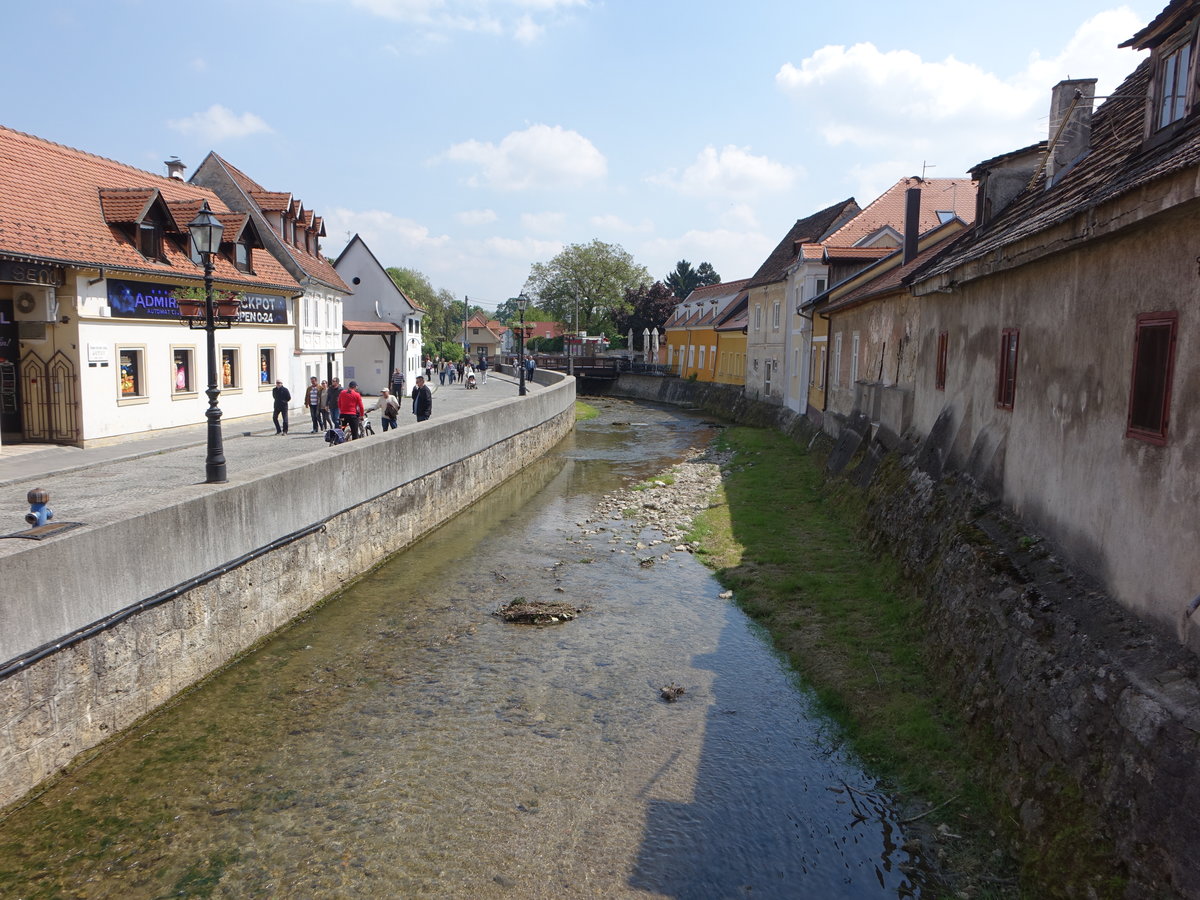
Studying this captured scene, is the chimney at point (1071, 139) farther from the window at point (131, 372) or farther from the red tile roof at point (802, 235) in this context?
the red tile roof at point (802, 235)

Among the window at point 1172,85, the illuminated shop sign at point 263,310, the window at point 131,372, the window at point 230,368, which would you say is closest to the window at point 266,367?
the illuminated shop sign at point 263,310

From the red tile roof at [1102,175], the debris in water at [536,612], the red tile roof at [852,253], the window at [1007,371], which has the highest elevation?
the red tile roof at [852,253]

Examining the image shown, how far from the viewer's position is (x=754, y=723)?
849 cm

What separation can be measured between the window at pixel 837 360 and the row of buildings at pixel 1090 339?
7049 mm

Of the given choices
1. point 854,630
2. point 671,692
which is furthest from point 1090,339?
point 671,692

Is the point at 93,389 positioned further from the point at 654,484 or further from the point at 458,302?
the point at 458,302

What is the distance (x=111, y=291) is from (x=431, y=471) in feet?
30.5

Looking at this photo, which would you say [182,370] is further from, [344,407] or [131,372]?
[344,407]

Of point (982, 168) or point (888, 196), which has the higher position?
point (888, 196)

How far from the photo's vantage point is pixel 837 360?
82.2 feet

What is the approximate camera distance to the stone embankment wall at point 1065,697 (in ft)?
15.0

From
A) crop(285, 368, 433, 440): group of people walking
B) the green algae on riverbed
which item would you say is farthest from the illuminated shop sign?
the green algae on riverbed

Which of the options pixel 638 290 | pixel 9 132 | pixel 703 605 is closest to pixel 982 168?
pixel 703 605

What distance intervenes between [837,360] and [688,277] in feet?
320
